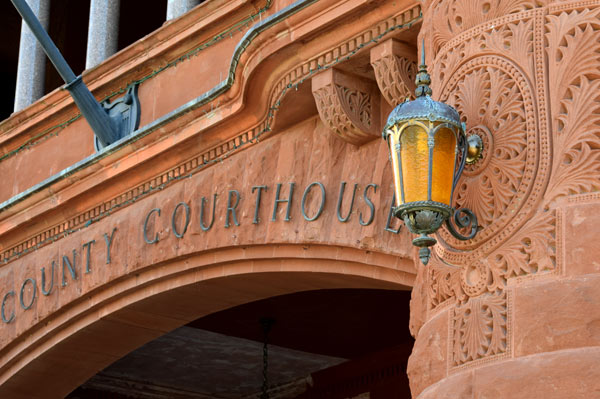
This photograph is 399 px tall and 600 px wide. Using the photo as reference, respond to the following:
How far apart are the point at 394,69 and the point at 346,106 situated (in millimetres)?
444

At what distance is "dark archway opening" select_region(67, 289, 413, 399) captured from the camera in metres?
11.5

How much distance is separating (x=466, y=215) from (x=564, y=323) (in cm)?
74

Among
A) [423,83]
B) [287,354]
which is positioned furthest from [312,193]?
[287,354]

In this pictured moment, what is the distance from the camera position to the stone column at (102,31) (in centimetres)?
1035

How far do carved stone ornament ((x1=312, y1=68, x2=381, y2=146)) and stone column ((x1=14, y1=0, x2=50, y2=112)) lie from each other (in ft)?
14.1

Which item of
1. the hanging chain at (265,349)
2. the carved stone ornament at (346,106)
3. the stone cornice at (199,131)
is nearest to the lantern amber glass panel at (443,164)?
the stone cornice at (199,131)

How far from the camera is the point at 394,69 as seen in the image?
700cm

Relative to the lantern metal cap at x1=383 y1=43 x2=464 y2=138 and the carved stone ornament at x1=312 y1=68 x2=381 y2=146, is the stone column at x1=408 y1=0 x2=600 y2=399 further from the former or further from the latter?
the carved stone ornament at x1=312 y1=68 x2=381 y2=146

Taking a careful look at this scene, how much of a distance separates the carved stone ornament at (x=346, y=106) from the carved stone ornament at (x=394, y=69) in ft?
0.92

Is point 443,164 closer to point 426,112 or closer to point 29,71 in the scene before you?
point 426,112

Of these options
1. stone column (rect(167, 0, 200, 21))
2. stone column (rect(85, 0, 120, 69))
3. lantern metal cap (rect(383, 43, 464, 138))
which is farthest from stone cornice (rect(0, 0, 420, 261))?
lantern metal cap (rect(383, 43, 464, 138))

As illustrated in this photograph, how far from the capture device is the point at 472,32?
5.88m

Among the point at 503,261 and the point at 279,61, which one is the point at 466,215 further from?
the point at 279,61

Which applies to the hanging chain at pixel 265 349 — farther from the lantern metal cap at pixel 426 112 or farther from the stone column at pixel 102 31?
the lantern metal cap at pixel 426 112
